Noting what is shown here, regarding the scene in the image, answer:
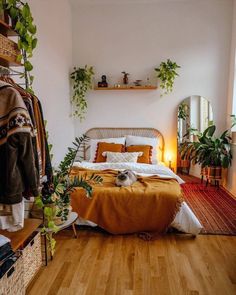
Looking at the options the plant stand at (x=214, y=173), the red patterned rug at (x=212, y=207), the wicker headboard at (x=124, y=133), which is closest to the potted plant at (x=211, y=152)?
the plant stand at (x=214, y=173)

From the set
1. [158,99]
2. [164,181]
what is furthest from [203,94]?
[164,181]

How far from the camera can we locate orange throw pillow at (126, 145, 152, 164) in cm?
401

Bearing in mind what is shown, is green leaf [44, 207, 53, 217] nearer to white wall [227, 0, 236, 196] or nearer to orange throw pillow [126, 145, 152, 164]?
orange throw pillow [126, 145, 152, 164]

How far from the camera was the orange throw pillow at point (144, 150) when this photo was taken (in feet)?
13.1

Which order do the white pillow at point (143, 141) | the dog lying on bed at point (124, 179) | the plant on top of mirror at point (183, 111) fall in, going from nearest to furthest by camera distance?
the dog lying on bed at point (124, 179), the white pillow at point (143, 141), the plant on top of mirror at point (183, 111)

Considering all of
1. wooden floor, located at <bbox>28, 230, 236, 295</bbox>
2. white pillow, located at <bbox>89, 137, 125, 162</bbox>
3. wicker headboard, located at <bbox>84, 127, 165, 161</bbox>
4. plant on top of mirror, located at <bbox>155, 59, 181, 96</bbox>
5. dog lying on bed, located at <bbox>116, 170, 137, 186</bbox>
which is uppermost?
plant on top of mirror, located at <bbox>155, 59, 181, 96</bbox>

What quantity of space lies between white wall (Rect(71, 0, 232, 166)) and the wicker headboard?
0.11 meters

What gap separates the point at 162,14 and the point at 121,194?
136 inches

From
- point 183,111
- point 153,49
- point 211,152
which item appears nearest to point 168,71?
point 153,49

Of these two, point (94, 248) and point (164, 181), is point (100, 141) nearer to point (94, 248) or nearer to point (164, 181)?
point (164, 181)

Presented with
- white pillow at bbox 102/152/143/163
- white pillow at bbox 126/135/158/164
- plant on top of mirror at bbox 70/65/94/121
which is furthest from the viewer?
Result: plant on top of mirror at bbox 70/65/94/121

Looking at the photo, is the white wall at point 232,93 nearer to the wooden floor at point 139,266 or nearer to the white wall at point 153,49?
the white wall at point 153,49

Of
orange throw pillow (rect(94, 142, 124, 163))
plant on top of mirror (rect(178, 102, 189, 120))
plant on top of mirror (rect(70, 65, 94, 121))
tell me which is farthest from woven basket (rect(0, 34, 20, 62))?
plant on top of mirror (rect(178, 102, 189, 120))

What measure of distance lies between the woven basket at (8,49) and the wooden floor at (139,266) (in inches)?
66.0
